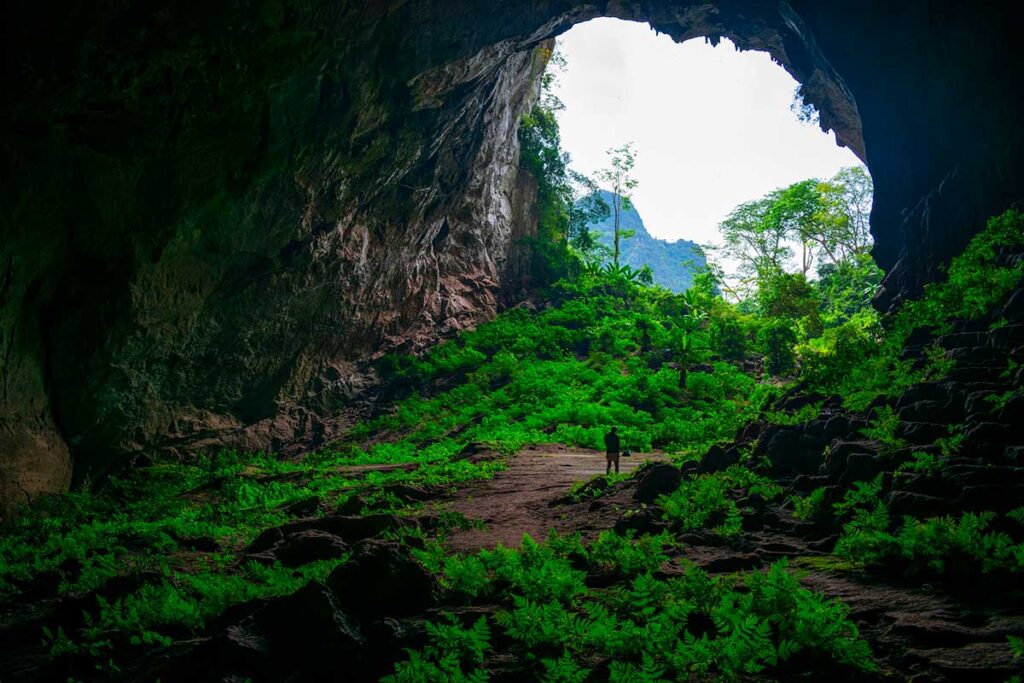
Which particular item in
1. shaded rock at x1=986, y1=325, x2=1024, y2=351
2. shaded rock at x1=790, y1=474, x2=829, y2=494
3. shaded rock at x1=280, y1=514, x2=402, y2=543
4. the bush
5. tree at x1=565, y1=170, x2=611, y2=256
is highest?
tree at x1=565, y1=170, x2=611, y2=256

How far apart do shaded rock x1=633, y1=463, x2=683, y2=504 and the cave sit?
4526mm

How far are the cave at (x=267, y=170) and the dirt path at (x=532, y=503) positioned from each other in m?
3.33

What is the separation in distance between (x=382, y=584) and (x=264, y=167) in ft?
35.4

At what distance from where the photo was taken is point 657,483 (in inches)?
365

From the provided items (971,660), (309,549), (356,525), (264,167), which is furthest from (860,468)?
(264,167)

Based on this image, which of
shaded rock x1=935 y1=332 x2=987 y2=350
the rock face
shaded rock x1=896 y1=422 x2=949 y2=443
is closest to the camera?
shaded rock x1=896 y1=422 x2=949 y2=443

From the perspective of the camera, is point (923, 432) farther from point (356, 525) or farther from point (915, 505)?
point (356, 525)

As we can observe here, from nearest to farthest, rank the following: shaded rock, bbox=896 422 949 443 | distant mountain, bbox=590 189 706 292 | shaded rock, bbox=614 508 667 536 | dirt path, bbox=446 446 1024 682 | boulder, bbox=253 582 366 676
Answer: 1. dirt path, bbox=446 446 1024 682
2. boulder, bbox=253 582 366 676
3. shaded rock, bbox=896 422 949 443
4. shaded rock, bbox=614 508 667 536
5. distant mountain, bbox=590 189 706 292

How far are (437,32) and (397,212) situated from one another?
23.6ft

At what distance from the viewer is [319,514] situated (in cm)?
1086

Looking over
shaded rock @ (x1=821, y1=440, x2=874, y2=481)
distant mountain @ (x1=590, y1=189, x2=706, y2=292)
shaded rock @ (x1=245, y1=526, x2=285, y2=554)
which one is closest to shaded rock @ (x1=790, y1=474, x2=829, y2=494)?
shaded rock @ (x1=821, y1=440, x2=874, y2=481)

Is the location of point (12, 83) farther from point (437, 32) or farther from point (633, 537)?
point (633, 537)

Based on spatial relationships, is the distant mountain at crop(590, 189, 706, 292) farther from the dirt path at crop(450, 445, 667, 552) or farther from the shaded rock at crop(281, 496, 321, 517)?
the shaded rock at crop(281, 496, 321, 517)

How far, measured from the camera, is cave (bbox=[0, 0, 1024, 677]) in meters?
10.3
